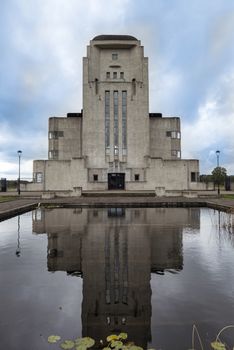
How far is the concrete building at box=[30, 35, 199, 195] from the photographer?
5634 centimetres

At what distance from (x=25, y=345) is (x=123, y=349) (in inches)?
54.5

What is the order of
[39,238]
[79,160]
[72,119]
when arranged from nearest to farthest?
[39,238] < [79,160] < [72,119]

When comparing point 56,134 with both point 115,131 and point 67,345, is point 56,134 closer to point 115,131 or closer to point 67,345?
point 115,131

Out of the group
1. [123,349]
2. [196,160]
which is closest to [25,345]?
[123,349]

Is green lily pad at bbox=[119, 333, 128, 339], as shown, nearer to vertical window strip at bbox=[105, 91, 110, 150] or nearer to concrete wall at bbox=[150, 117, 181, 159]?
vertical window strip at bbox=[105, 91, 110, 150]

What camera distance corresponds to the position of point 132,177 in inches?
2227

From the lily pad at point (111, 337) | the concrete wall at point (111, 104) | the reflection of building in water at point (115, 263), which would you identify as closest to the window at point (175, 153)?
the concrete wall at point (111, 104)

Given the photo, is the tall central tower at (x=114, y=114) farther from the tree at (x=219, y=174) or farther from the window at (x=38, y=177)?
the tree at (x=219, y=174)

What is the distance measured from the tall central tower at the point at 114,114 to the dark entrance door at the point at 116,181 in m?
0.75

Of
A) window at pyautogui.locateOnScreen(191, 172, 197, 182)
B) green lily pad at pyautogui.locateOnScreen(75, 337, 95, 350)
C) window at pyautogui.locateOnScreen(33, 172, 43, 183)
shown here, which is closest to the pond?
green lily pad at pyautogui.locateOnScreen(75, 337, 95, 350)

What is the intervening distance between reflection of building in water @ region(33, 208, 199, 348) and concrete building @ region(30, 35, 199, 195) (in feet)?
133

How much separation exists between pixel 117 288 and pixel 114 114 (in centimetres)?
5163

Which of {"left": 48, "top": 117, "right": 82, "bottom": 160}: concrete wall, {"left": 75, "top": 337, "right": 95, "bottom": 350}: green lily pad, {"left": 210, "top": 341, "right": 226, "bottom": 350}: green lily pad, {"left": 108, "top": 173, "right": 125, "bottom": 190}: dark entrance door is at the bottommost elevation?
{"left": 75, "top": 337, "right": 95, "bottom": 350}: green lily pad

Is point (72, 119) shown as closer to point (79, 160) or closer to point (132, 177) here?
point (79, 160)
